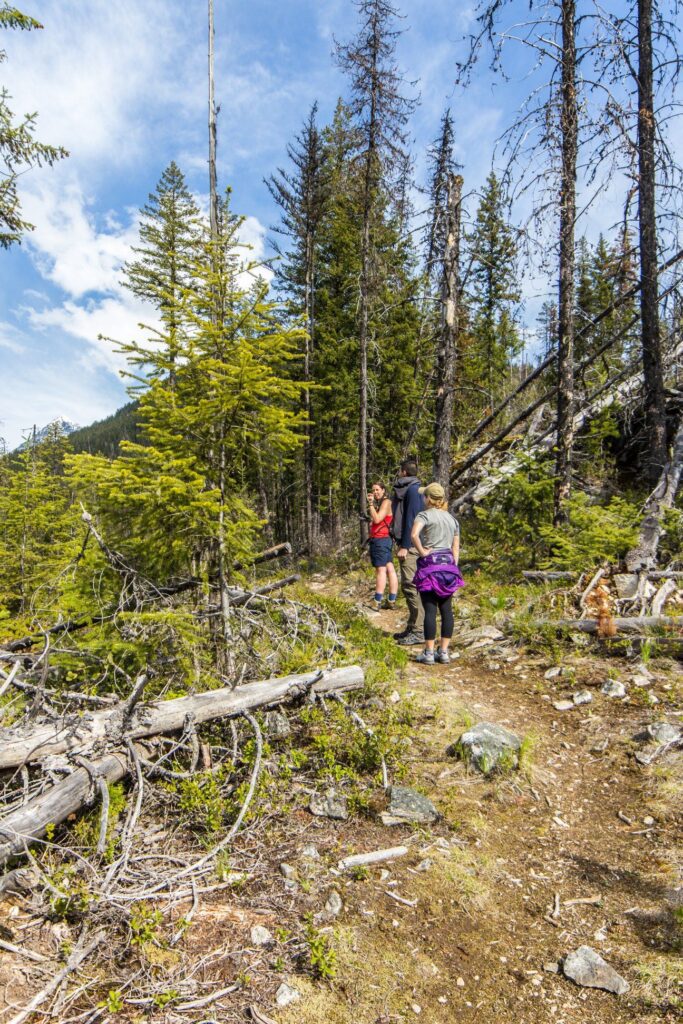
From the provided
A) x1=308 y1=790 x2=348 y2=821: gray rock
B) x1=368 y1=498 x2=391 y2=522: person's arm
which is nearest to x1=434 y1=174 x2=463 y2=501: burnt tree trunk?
x1=368 y1=498 x2=391 y2=522: person's arm

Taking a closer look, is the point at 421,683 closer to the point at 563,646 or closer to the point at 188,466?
the point at 563,646

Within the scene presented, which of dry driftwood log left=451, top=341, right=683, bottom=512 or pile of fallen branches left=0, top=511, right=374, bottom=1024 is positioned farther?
dry driftwood log left=451, top=341, right=683, bottom=512

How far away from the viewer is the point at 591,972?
9.46 feet

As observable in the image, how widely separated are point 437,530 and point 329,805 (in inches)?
141

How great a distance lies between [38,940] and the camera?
2.97 m

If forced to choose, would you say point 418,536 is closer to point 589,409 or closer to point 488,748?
point 488,748

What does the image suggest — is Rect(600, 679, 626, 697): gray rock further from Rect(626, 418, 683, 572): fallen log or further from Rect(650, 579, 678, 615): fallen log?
Rect(626, 418, 683, 572): fallen log

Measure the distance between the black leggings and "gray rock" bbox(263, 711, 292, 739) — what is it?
2.54m

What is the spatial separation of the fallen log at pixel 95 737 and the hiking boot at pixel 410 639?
3.00 metres

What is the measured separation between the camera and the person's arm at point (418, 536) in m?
6.86

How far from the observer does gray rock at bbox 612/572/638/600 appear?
299 inches

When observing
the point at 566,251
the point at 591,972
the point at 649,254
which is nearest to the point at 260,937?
the point at 591,972

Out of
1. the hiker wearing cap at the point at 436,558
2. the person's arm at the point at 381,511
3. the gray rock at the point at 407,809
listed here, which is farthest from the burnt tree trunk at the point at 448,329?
the gray rock at the point at 407,809

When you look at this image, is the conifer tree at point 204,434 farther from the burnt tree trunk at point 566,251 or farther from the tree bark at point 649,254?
the tree bark at point 649,254
